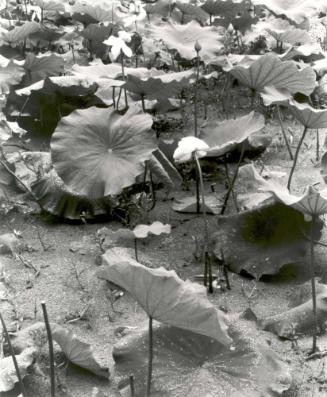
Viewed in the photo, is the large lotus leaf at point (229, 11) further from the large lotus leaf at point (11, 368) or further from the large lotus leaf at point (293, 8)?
the large lotus leaf at point (11, 368)

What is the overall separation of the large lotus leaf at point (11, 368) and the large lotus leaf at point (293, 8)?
3.20 meters

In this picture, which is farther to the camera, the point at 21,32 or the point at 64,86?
the point at 21,32

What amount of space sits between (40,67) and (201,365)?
2.43 metres

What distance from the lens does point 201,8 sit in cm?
481

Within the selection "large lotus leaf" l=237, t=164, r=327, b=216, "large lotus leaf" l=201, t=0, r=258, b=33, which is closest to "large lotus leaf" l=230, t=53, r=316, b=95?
"large lotus leaf" l=237, t=164, r=327, b=216

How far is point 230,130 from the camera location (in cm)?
303

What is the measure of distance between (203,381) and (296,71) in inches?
61.5

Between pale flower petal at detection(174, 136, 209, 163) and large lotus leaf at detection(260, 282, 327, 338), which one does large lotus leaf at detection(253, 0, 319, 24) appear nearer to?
pale flower petal at detection(174, 136, 209, 163)

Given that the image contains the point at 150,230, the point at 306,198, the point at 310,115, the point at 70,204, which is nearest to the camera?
the point at 306,198

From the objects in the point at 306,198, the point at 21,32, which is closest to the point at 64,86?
the point at 21,32

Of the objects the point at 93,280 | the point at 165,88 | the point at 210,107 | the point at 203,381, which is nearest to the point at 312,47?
the point at 210,107

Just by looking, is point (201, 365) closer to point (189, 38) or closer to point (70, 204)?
point (70, 204)

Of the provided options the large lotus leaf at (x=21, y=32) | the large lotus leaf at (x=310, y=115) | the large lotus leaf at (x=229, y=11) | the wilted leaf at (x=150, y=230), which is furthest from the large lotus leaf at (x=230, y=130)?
the large lotus leaf at (x=229, y=11)

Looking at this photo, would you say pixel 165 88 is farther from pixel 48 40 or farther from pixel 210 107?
pixel 48 40
